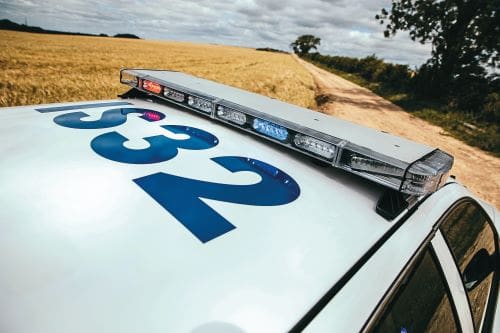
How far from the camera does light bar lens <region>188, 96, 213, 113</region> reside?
2055 mm

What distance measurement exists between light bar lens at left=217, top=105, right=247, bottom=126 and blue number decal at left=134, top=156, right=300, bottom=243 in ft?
1.50

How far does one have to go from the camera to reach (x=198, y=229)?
0.98 m

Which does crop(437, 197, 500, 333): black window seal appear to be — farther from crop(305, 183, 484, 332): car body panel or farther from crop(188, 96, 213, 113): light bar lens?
crop(188, 96, 213, 113): light bar lens

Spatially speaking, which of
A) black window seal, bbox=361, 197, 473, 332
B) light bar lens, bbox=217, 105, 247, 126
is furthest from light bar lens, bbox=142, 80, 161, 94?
black window seal, bbox=361, 197, 473, 332

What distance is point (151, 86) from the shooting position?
7.98 feet

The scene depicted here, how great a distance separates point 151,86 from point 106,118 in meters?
0.68

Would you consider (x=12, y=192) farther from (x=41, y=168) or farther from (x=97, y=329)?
(x=97, y=329)

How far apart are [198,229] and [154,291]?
0.25 metres

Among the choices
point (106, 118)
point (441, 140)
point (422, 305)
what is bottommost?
point (441, 140)

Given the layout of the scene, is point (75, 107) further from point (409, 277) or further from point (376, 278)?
point (409, 277)

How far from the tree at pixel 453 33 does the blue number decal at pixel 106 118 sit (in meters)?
20.4

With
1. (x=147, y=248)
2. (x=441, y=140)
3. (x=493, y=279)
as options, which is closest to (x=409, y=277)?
(x=147, y=248)

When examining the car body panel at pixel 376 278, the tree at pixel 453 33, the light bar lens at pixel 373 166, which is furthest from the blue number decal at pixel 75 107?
the tree at pixel 453 33

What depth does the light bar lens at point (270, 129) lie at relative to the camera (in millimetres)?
1691
